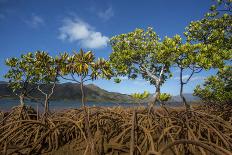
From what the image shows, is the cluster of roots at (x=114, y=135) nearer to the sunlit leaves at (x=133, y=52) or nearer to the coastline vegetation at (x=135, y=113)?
the coastline vegetation at (x=135, y=113)

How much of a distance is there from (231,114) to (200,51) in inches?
402

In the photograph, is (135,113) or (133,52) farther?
(133,52)

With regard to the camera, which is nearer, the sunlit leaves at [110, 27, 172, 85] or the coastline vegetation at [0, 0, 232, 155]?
the coastline vegetation at [0, 0, 232, 155]

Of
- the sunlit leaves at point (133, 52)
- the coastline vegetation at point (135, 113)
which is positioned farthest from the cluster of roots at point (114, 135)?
the sunlit leaves at point (133, 52)

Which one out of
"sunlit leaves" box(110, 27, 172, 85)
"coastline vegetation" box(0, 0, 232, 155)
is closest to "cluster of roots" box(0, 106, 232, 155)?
"coastline vegetation" box(0, 0, 232, 155)

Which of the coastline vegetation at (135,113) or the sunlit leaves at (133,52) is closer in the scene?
the coastline vegetation at (135,113)

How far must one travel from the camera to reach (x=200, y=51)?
18.0m

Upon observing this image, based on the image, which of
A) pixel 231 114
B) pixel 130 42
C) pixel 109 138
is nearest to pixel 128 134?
pixel 109 138

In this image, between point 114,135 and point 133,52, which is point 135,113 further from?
point 133,52

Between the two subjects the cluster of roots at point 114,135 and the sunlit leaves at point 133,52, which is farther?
the sunlit leaves at point 133,52

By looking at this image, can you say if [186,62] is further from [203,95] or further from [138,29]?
[138,29]

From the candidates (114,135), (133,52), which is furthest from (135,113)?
(133,52)

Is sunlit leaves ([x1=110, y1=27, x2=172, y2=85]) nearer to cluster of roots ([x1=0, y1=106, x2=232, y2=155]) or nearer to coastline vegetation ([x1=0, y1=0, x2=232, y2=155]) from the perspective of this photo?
coastline vegetation ([x1=0, y1=0, x2=232, y2=155])

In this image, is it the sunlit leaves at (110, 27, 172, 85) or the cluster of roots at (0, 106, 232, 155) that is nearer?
the cluster of roots at (0, 106, 232, 155)
